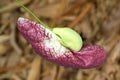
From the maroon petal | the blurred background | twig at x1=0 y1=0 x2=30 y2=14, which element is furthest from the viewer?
twig at x1=0 y1=0 x2=30 y2=14

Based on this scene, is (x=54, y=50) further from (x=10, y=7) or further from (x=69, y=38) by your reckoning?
(x=10, y=7)

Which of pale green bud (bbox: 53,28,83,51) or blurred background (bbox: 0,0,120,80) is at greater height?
pale green bud (bbox: 53,28,83,51)

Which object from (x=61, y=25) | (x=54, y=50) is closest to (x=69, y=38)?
(x=54, y=50)

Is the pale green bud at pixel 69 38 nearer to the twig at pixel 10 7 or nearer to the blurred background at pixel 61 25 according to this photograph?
the blurred background at pixel 61 25

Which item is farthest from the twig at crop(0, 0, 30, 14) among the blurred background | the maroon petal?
the maroon petal

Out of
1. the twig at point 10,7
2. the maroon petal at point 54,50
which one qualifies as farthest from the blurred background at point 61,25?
the maroon petal at point 54,50

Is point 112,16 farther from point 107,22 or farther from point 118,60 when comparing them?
point 118,60

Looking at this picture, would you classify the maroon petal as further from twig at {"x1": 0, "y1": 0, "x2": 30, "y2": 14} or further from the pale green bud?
twig at {"x1": 0, "y1": 0, "x2": 30, "y2": 14}
